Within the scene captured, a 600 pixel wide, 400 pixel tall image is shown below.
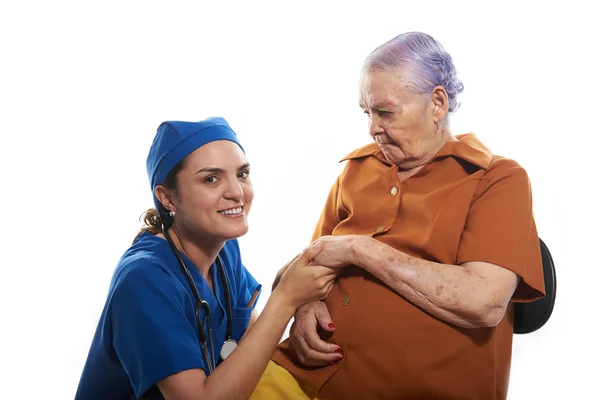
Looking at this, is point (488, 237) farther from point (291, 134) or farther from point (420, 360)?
point (291, 134)

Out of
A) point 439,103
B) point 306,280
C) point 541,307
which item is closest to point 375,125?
point 439,103

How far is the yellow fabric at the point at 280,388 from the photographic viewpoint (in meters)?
2.08

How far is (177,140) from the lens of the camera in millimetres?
2188

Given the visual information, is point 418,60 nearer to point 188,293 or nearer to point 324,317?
point 324,317

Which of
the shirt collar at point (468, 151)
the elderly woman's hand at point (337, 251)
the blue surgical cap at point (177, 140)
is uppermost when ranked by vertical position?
the blue surgical cap at point (177, 140)

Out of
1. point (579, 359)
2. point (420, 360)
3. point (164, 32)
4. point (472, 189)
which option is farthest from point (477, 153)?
point (164, 32)

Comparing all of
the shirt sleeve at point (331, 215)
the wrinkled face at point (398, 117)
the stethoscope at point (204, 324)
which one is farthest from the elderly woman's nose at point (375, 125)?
the stethoscope at point (204, 324)

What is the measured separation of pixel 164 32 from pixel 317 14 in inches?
28.6

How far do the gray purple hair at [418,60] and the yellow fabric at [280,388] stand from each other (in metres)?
0.88

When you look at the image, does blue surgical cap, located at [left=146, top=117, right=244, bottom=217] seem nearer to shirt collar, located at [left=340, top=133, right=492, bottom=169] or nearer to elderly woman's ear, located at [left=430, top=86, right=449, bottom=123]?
shirt collar, located at [left=340, top=133, right=492, bottom=169]

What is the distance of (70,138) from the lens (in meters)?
3.59

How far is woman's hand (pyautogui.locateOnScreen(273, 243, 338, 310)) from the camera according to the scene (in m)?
2.05

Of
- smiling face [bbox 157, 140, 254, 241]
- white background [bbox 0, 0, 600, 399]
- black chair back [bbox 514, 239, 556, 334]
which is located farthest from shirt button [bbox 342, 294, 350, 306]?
white background [bbox 0, 0, 600, 399]

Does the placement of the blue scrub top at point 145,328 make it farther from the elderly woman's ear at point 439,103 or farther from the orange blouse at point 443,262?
the elderly woman's ear at point 439,103
